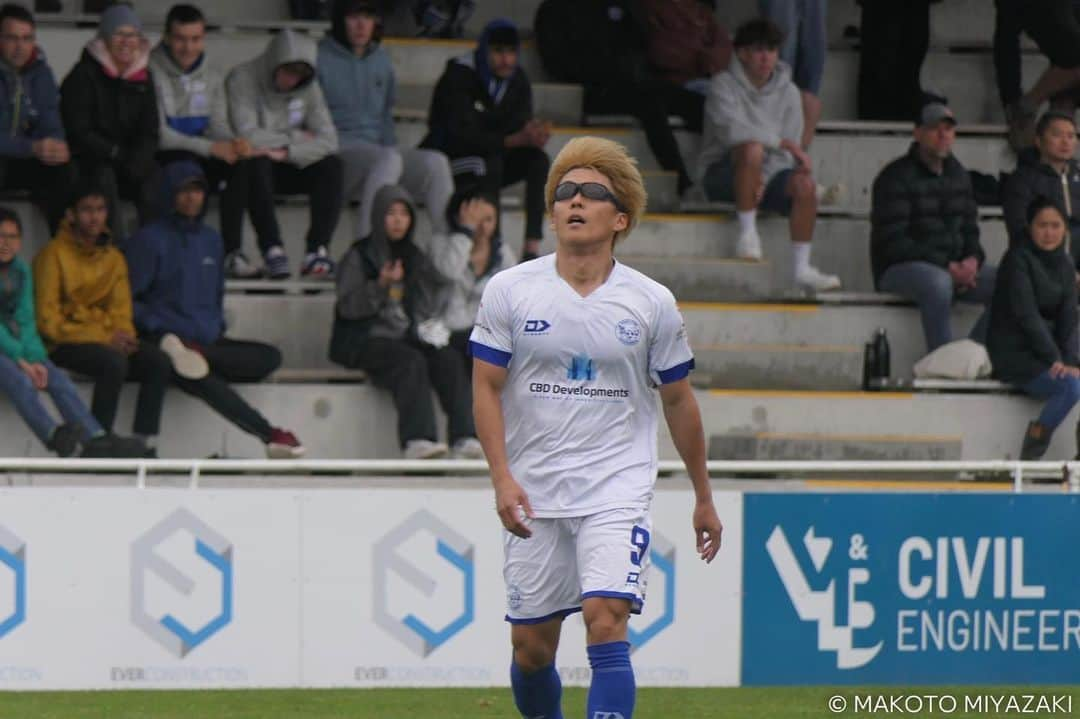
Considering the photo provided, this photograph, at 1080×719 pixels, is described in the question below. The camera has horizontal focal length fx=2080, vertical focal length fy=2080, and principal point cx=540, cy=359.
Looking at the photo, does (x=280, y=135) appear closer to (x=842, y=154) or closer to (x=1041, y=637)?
(x=842, y=154)

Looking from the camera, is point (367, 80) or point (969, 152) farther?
point (969, 152)

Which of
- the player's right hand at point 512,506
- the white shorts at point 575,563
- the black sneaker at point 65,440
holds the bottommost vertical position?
the black sneaker at point 65,440

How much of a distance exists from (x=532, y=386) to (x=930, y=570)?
399 cm

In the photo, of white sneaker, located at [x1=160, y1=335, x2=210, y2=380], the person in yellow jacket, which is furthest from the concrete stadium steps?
the person in yellow jacket

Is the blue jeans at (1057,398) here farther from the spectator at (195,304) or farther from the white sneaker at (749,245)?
the spectator at (195,304)

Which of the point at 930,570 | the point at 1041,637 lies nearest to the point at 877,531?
the point at 930,570

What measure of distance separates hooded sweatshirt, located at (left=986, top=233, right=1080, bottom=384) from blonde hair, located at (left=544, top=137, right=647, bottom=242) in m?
7.06

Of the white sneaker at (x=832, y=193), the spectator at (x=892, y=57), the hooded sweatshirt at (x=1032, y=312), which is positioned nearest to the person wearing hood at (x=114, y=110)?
the white sneaker at (x=832, y=193)

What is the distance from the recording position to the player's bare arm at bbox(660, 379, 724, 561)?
20.6 feet

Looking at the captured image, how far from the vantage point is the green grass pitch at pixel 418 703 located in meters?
8.57

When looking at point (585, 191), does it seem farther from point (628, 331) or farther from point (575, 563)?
point (575, 563)

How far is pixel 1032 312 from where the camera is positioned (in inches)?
504

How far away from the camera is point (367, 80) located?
13.4 meters

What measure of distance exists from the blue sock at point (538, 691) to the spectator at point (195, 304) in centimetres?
535
